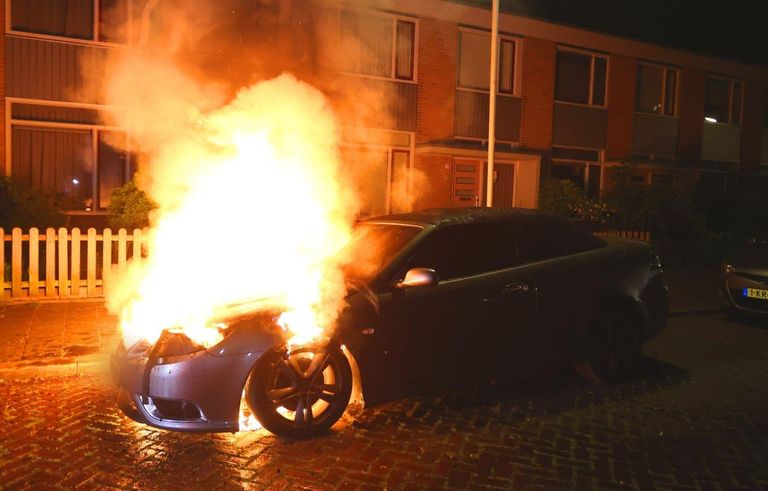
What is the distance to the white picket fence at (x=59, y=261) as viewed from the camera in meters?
8.77

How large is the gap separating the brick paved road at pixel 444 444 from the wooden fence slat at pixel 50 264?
139 inches

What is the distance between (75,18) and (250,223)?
8.72m

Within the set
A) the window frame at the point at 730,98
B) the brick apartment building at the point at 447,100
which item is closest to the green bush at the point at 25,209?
the brick apartment building at the point at 447,100

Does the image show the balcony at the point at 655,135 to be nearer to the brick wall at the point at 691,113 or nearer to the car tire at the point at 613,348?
the brick wall at the point at 691,113

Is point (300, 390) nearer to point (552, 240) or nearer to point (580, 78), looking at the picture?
point (552, 240)

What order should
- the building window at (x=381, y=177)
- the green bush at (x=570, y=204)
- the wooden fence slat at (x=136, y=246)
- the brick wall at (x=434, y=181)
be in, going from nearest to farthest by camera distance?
the wooden fence slat at (x=136, y=246) → the building window at (x=381, y=177) → the brick wall at (x=434, y=181) → the green bush at (x=570, y=204)

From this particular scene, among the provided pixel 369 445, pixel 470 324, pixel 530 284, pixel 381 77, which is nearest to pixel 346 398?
pixel 369 445

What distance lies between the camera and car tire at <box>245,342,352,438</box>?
4.20 m

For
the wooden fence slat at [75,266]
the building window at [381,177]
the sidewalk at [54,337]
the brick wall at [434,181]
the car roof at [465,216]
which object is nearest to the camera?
the car roof at [465,216]

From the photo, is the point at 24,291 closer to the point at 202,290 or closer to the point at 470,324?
the point at 202,290

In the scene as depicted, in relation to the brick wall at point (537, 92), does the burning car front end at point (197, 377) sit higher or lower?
lower

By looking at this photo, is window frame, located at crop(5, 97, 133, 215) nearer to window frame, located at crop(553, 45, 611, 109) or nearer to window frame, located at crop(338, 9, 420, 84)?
window frame, located at crop(338, 9, 420, 84)

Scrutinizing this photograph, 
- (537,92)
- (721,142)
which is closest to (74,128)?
(537,92)

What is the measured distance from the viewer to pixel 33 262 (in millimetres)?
8773
